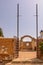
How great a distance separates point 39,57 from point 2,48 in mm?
3149

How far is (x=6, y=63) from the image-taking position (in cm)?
1189

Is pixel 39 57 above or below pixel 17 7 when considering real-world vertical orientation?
below

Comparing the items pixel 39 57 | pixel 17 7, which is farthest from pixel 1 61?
pixel 17 7

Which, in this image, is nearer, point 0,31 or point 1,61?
point 1,61

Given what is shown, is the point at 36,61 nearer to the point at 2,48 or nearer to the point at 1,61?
the point at 1,61

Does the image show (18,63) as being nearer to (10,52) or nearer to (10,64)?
(10,64)

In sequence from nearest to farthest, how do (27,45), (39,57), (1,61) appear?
(1,61) < (39,57) < (27,45)

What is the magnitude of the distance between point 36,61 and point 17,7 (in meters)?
4.89

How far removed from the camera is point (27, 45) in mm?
25094

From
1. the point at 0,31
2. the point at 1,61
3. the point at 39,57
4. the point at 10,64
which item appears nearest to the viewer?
the point at 10,64

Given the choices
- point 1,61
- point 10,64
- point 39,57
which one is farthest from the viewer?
point 39,57

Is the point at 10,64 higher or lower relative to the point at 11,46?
lower

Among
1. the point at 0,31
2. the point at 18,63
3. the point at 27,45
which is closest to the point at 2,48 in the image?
the point at 18,63

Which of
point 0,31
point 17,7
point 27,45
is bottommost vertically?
point 27,45
